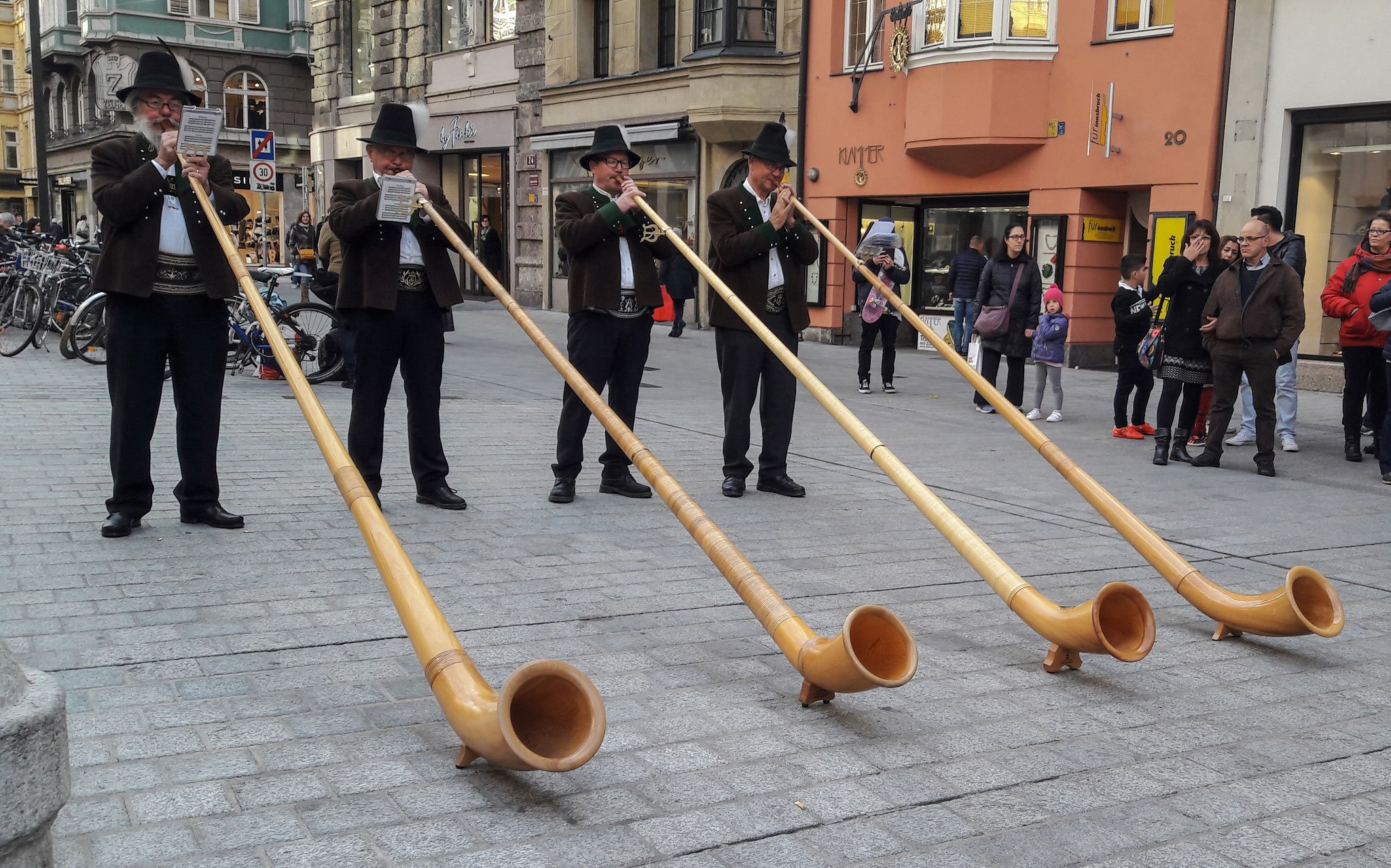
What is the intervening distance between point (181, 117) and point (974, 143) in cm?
1329

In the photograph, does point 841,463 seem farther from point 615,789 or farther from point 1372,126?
point 1372,126

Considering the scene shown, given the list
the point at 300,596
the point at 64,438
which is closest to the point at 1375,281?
the point at 300,596

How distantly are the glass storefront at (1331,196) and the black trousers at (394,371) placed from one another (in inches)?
444

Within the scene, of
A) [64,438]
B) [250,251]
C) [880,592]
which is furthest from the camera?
[250,251]

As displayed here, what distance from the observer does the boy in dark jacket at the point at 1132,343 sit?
10.6m

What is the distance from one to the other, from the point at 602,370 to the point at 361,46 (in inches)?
1171

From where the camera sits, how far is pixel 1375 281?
9094 millimetres

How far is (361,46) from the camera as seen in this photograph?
33.6 m

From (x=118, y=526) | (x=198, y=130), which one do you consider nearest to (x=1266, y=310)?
(x=198, y=130)

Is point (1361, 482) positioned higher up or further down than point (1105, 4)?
A: further down

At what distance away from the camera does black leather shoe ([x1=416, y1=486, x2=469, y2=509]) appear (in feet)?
21.1

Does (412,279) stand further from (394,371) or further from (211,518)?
(211,518)

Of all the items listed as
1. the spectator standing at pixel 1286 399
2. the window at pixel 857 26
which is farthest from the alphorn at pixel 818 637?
the window at pixel 857 26

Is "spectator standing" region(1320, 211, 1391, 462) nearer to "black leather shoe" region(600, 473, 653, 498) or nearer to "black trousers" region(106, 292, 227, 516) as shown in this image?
"black leather shoe" region(600, 473, 653, 498)
